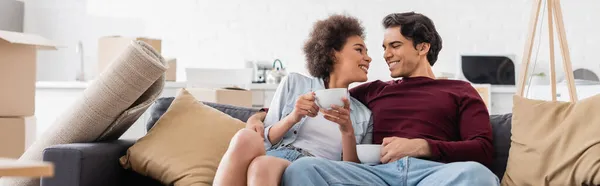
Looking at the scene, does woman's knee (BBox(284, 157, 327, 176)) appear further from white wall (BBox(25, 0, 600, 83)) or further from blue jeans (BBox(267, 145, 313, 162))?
white wall (BBox(25, 0, 600, 83))

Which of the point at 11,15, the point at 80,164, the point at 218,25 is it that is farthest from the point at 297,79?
the point at 11,15

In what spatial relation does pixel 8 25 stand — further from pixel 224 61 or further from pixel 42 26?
pixel 224 61

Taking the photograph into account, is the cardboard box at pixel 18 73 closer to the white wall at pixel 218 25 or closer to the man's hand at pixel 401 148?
the man's hand at pixel 401 148

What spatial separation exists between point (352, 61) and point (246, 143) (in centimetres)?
64

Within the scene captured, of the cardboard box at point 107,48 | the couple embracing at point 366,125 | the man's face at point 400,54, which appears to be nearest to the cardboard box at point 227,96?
the cardboard box at point 107,48

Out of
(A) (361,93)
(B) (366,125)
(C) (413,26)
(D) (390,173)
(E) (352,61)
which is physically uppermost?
(C) (413,26)

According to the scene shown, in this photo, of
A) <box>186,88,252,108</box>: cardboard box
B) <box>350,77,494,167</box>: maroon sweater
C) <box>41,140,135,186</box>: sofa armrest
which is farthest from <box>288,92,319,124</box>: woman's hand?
<box>186,88,252,108</box>: cardboard box

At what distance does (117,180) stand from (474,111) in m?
1.15

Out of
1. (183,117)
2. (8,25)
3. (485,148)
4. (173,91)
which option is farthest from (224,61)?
(485,148)

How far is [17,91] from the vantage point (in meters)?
2.97

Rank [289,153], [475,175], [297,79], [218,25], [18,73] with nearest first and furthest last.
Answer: [475,175]
[289,153]
[297,79]
[18,73]
[218,25]

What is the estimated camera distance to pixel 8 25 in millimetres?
5465

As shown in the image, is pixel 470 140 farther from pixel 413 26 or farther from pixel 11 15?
pixel 11 15

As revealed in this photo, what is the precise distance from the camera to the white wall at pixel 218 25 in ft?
18.6
